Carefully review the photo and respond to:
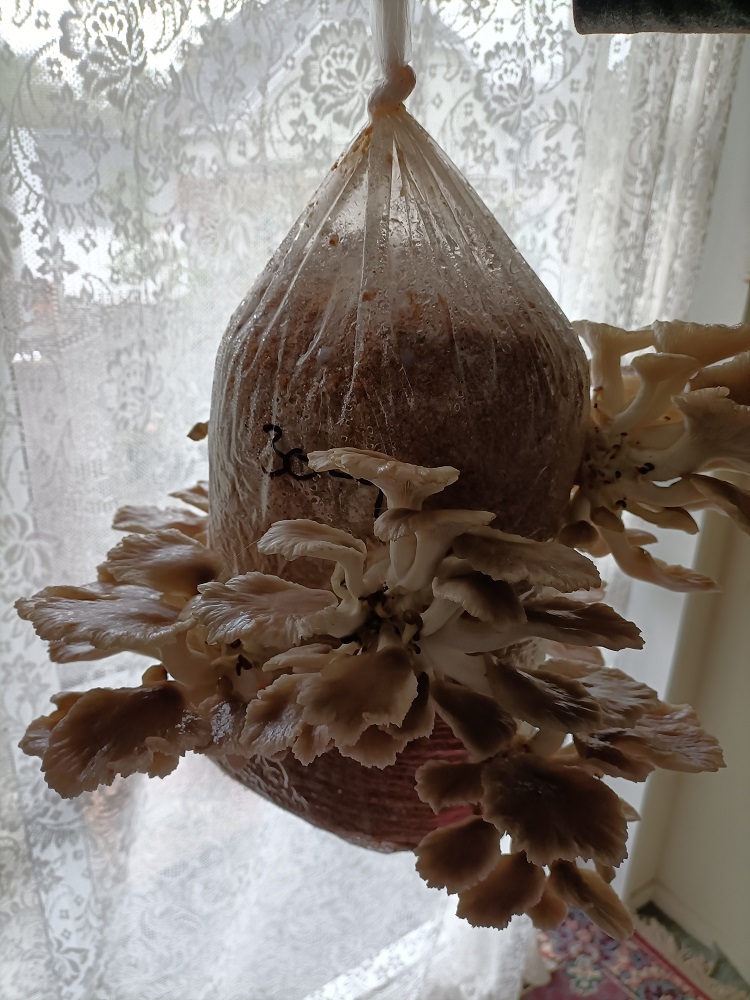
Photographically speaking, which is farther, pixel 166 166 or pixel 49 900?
pixel 49 900

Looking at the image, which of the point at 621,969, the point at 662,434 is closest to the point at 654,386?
the point at 662,434

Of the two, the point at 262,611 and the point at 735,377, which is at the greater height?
the point at 735,377

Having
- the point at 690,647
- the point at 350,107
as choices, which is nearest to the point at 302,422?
the point at 350,107

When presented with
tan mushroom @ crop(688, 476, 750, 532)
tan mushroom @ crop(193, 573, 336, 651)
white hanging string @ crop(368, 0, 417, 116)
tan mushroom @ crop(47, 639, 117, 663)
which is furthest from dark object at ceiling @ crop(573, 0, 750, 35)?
tan mushroom @ crop(47, 639, 117, 663)

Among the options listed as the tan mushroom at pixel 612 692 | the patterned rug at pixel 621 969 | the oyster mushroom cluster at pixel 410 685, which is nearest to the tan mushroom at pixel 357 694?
the oyster mushroom cluster at pixel 410 685

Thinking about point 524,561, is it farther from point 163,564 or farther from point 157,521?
point 157,521

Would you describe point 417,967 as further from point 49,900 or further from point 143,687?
point 143,687

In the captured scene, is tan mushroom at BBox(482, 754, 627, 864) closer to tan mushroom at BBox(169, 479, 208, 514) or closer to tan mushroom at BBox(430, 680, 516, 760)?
tan mushroom at BBox(430, 680, 516, 760)
